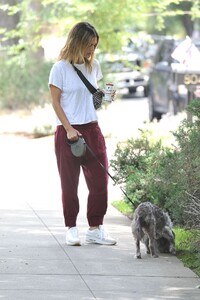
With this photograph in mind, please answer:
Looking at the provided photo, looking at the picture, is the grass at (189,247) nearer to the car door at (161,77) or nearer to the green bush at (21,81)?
the car door at (161,77)

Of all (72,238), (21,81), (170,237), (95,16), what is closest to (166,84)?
(95,16)

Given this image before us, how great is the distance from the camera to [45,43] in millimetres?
24031

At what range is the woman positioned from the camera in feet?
29.5

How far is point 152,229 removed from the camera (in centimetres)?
863

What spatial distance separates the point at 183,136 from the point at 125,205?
2659mm

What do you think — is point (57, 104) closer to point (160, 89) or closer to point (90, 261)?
point (90, 261)

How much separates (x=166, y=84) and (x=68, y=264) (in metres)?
13.7

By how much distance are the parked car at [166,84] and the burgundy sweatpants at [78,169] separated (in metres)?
10.5

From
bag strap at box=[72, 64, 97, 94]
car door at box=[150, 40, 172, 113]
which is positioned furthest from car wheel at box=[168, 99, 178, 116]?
bag strap at box=[72, 64, 97, 94]

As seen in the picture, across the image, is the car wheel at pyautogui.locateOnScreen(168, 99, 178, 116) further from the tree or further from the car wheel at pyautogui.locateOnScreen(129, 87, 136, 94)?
the car wheel at pyautogui.locateOnScreen(129, 87, 136, 94)

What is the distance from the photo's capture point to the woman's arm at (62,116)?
8864 mm

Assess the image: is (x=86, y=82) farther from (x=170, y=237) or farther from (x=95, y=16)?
(x=95, y=16)

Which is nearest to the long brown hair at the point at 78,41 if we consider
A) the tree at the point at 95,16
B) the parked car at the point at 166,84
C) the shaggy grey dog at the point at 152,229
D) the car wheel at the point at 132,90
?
the shaggy grey dog at the point at 152,229

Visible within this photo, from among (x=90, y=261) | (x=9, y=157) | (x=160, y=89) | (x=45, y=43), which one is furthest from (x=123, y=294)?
(x=45, y=43)
